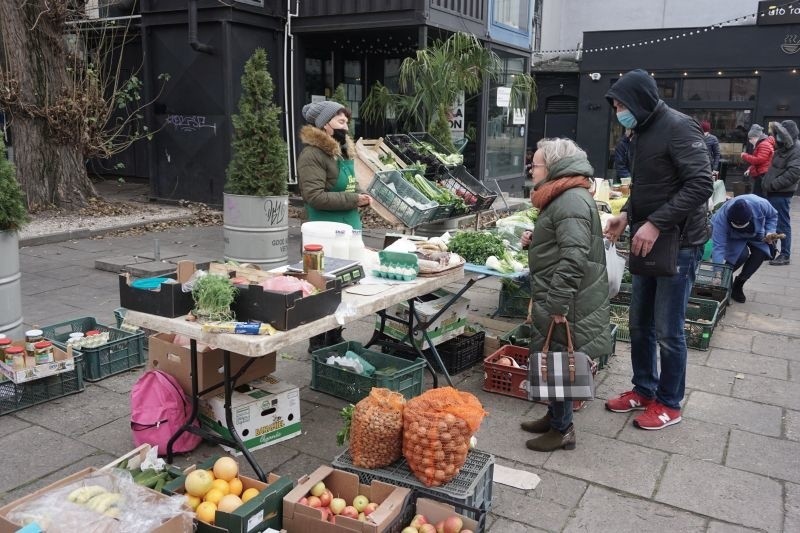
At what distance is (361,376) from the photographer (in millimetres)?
4418

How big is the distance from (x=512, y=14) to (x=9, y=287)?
1208 centimetres

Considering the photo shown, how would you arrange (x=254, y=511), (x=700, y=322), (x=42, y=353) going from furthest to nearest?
(x=700, y=322) → (x=42, y=353) → (x=254, y=511)

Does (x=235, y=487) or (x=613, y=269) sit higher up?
(x=613, y=269)

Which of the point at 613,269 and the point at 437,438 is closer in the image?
the point at 437,438

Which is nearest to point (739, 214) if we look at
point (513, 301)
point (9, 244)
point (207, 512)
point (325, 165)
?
point (513, 301)

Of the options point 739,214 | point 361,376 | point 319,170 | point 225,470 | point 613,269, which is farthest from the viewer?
point 739,214

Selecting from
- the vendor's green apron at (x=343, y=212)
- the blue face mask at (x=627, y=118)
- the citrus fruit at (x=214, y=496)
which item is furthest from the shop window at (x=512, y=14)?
the citrus fruit at (x=214, y=496)

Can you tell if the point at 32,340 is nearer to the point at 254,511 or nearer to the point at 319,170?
the point at 319,170

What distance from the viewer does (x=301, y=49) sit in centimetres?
1197

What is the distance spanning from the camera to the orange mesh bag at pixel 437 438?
2.94 metres

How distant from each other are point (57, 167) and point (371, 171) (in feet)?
18.6

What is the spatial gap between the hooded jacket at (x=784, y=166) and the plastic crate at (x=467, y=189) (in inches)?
164

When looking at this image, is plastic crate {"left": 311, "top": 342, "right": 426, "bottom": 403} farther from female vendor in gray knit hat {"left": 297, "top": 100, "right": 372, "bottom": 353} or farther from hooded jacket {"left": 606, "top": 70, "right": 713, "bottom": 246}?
hooded jacket {"left": 606, "top": 70, "right": 713, "bottom": 246}

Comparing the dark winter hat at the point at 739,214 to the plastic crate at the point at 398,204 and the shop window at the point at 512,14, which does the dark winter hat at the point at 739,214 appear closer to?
the plastic crate at the point at 398,204
